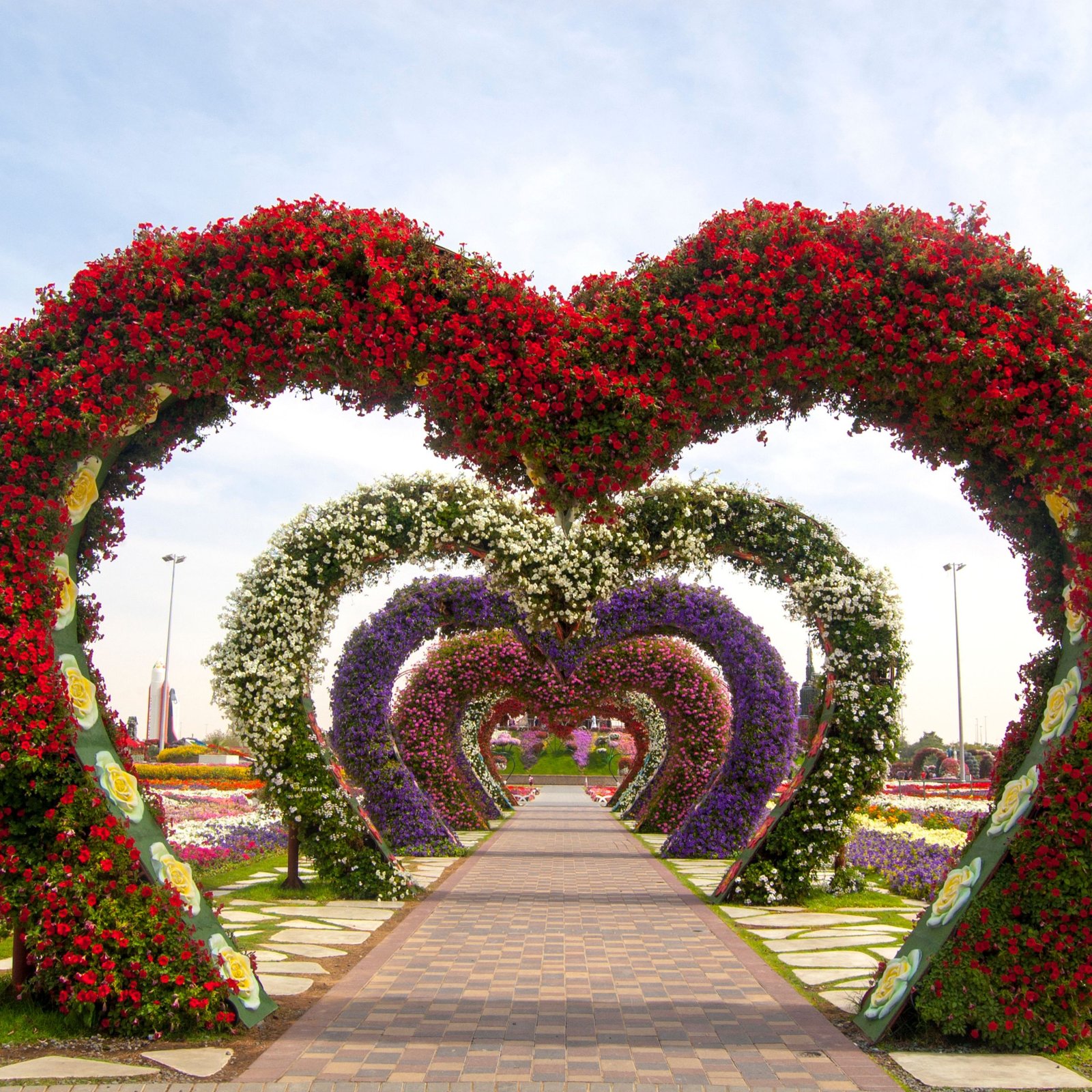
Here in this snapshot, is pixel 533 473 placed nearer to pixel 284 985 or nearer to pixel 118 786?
pixel 118 786

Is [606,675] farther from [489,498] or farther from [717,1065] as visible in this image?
[717,1065]

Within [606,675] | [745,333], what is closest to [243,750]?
A: [745,333]

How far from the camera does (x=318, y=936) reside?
7.38 meters

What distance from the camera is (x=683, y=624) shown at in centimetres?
1192

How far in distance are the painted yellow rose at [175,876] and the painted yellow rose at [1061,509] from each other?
173 inches

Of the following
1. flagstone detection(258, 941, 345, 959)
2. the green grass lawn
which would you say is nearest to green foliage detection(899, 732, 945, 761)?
the green grass lawn

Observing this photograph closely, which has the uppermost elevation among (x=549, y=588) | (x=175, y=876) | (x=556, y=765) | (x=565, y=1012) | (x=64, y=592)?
(x=549, y=588)

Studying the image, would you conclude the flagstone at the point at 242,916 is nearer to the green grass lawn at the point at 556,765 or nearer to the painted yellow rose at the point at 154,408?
the painted yellow rose at the point at 154,408

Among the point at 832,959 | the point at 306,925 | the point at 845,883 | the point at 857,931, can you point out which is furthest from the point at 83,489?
the point at 845,883

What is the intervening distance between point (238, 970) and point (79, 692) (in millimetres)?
1482

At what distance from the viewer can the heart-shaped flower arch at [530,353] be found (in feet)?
15.5

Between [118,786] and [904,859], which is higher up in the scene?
[118,786]

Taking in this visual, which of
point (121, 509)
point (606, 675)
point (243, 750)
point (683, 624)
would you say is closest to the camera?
point (121, 509)

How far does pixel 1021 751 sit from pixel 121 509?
15.3 feet
